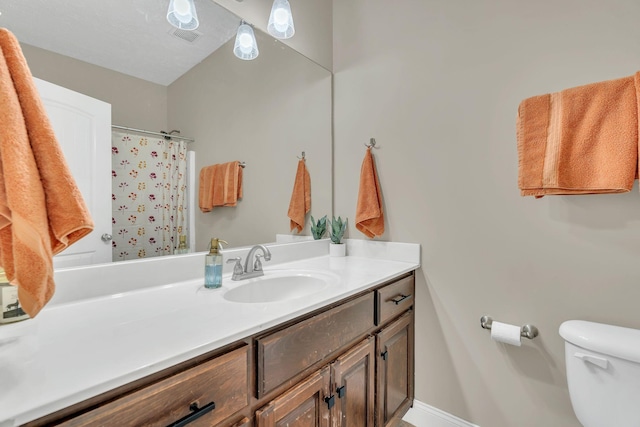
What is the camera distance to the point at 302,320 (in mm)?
909

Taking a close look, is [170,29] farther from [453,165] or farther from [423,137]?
[453,165]

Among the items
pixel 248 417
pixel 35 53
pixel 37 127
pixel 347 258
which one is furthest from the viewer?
pixel 347 258

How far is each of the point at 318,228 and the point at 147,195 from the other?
3.16 feet

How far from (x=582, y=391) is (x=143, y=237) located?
5.28ft

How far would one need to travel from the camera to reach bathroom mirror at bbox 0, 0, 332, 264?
0.97m

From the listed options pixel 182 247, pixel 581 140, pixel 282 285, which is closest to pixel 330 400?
pixel 282 285

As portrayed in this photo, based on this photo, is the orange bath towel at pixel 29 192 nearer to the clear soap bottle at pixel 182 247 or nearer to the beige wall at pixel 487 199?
the clear soap bottle at pixel 182 247

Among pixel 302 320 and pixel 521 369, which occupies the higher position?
pixel 302 320

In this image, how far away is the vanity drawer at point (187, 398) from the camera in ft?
1.73

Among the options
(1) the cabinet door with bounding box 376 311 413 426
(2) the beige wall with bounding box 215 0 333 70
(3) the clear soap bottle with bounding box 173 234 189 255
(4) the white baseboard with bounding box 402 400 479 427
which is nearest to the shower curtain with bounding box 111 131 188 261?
(3) the clear soap bottle with bounding box 173 234 189 255

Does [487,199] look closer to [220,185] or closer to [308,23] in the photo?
[220,185]

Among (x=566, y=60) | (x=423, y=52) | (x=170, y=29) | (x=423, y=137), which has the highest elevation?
(x=423, y=52)

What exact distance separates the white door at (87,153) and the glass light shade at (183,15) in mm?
458

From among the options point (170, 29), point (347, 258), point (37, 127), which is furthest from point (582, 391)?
point (170, 29)
